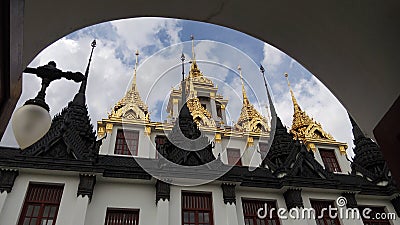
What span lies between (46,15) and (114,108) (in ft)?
68.8

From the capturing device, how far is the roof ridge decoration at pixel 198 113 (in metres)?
23.9

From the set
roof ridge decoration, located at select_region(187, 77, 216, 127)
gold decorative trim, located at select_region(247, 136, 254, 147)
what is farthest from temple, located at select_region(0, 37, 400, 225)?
roof ridge decoration, located at select_region(187, 77, 216, 127)

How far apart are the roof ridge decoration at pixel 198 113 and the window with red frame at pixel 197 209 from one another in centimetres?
1039

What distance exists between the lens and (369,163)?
1917cm

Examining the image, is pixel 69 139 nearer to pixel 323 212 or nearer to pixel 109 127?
pixel 109 127

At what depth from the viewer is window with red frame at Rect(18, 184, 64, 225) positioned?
1134 cm

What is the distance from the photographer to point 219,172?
14.5 metres

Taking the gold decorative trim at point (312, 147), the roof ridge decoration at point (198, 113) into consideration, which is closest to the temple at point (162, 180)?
the gold decorative trim at point (312, 147)

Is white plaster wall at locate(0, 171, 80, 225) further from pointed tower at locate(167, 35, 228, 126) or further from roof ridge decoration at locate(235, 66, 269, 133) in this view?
roof ridge decoration at locate(235, 66, 269, 133)

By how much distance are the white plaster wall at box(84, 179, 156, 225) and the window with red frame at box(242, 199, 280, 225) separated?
4.13 metres

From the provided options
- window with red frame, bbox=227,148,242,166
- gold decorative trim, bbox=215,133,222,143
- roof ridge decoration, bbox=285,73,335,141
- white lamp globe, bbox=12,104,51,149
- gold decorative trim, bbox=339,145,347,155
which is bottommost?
white lamp globe, bbox=12,104,51,149

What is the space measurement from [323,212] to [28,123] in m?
15.0

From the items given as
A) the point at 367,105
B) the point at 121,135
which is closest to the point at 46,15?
the point at 367,105

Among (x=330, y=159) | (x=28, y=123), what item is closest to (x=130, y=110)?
(x=330, y=159)
